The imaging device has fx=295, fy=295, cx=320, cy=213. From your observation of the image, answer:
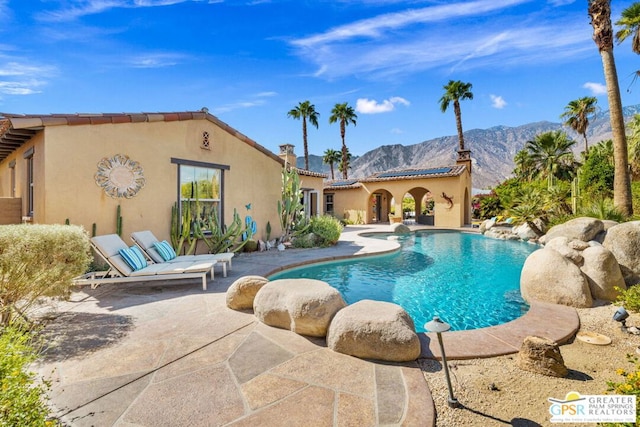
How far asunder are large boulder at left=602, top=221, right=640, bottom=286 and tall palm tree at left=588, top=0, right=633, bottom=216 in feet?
21.0

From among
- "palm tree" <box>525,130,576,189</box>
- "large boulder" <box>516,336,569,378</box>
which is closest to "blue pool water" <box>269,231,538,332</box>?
"large boulder" <box>516,336,569,378</box>

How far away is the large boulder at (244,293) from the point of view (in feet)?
16.1

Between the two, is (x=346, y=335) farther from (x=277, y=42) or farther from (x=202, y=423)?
(x=277, y=42)

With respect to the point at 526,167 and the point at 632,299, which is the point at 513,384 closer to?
the point at 632,299

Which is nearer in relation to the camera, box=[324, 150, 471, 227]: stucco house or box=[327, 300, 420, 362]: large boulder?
box=[327, 300, 420, 362]: large boulder

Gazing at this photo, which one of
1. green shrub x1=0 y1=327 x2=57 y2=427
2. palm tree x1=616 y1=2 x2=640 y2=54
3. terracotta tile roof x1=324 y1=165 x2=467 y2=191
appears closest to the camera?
green shrub x1=0 y1=327 x2=57 y2=427

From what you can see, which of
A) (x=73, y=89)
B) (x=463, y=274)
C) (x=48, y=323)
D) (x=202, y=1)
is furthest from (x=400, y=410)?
(x=73, y=89)

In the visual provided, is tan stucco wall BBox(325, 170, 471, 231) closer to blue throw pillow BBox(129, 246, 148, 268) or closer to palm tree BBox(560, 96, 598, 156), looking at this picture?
palm tree BBox(560, 96, 598, 156)

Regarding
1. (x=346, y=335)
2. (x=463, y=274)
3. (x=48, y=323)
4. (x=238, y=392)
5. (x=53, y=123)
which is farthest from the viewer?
(x=463, y=274)

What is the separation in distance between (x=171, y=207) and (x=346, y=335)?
7498 millimetres

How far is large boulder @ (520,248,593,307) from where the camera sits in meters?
5.15

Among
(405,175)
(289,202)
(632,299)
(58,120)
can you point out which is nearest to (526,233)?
(405,175)

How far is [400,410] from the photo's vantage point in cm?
247

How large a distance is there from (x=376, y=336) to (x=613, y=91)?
1357cm
